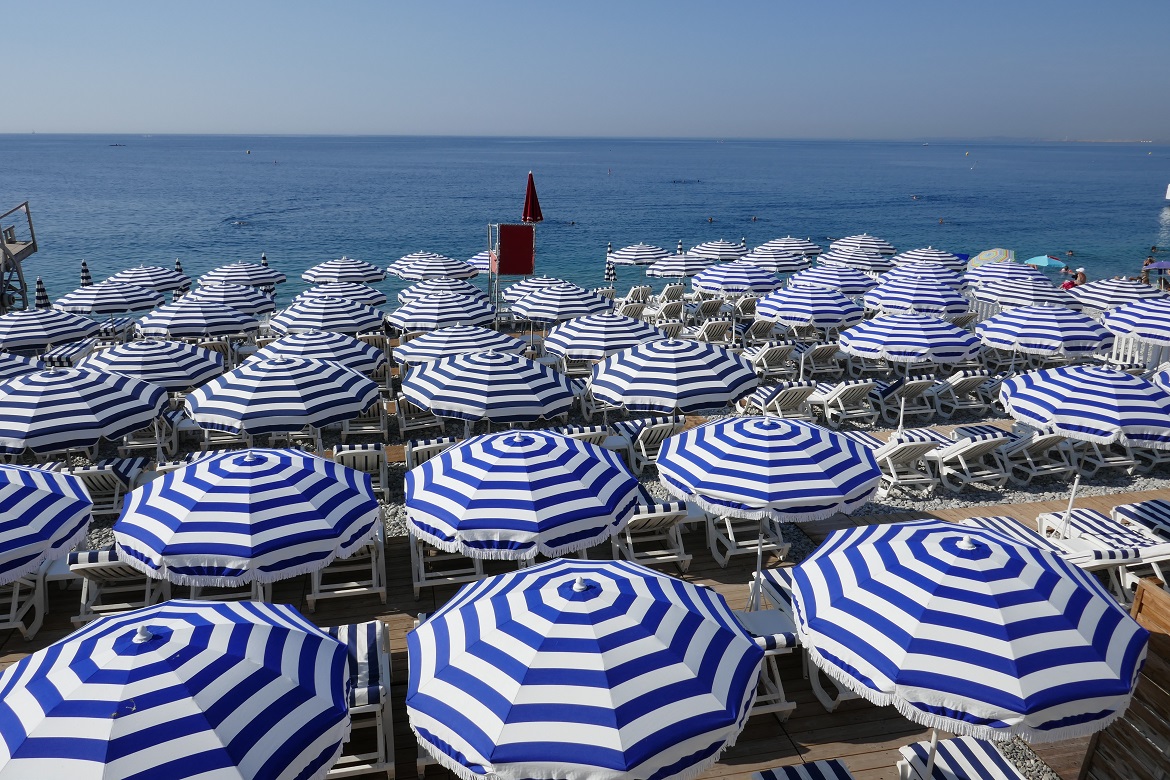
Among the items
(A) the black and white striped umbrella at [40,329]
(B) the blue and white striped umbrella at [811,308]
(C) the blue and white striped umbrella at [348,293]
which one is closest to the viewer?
(A) the black and white striped umbrella at [40,329]

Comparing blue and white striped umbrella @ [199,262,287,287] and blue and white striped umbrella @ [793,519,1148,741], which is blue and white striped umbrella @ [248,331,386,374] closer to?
blue and white striped umbrella @ [793,519,1148,741]

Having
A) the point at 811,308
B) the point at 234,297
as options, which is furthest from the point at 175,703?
the point at 234,297

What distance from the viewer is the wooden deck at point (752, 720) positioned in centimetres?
502

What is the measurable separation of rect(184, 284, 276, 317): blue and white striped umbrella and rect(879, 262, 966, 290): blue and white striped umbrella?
543 inches

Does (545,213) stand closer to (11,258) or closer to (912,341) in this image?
(11,258)

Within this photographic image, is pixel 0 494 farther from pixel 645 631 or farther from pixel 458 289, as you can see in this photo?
pixel 458 289

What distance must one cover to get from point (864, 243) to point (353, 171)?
11888 centimetres

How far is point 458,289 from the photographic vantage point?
16609 mm

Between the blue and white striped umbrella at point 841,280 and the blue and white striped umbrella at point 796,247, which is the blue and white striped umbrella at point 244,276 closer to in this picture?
the blue and white striped umbrella at point 841,280

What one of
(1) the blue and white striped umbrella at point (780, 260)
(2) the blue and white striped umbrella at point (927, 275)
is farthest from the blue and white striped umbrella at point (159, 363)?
(1) the blue and white striped umbrella at point (780, 260)

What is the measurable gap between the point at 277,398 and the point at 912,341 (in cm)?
886

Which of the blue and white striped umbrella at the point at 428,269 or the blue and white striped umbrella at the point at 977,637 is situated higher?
the blue and white striped umbrella at the point at 977,637

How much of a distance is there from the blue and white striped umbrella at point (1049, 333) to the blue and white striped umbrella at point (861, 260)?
9915mm

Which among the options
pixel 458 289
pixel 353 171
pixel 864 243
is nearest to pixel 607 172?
pixel 353 171
